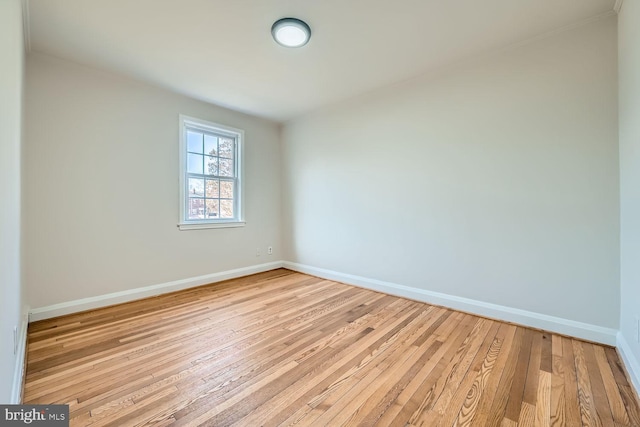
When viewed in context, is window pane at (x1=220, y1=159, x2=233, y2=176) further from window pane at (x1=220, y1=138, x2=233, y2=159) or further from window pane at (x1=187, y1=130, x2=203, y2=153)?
window pane at (x1=187, y1=130, x2=203, y2=153)

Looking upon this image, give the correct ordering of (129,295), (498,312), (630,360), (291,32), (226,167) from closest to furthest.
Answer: (630,360) → (291,32) → (498,312) → (129,295) → (226,167)

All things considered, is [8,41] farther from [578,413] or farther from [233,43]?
[578,413]

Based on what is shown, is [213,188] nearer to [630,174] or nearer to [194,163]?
[194,163]

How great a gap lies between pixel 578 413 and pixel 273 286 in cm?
305

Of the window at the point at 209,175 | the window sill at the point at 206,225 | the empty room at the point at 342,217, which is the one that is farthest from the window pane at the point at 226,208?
the empty room at the point at 342,217

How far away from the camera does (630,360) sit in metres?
1.76

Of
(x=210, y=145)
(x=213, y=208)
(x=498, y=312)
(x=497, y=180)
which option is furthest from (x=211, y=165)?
(x=498, y=312)

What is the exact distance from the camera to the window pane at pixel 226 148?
161 inches

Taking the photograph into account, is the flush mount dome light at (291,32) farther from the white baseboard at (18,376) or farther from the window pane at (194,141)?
the white baseboard at (18,376)

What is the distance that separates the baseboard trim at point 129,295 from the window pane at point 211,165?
58.5 inches

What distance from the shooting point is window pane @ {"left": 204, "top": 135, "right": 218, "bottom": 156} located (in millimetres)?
3914

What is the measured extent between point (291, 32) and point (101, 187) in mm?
2574

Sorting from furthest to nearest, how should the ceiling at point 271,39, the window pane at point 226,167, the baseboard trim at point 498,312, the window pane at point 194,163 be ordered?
1. the window pane at point 226,167
2. the window pane at point 194,163
3. the baseboard trim at point 498,312
4. the ceiling at point 271,39

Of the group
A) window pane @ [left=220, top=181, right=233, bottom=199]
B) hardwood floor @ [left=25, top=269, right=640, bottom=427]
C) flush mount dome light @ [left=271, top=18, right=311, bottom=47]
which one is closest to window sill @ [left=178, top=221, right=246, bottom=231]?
window pane @ [left=220, top=181, right=233, bottom=199]
